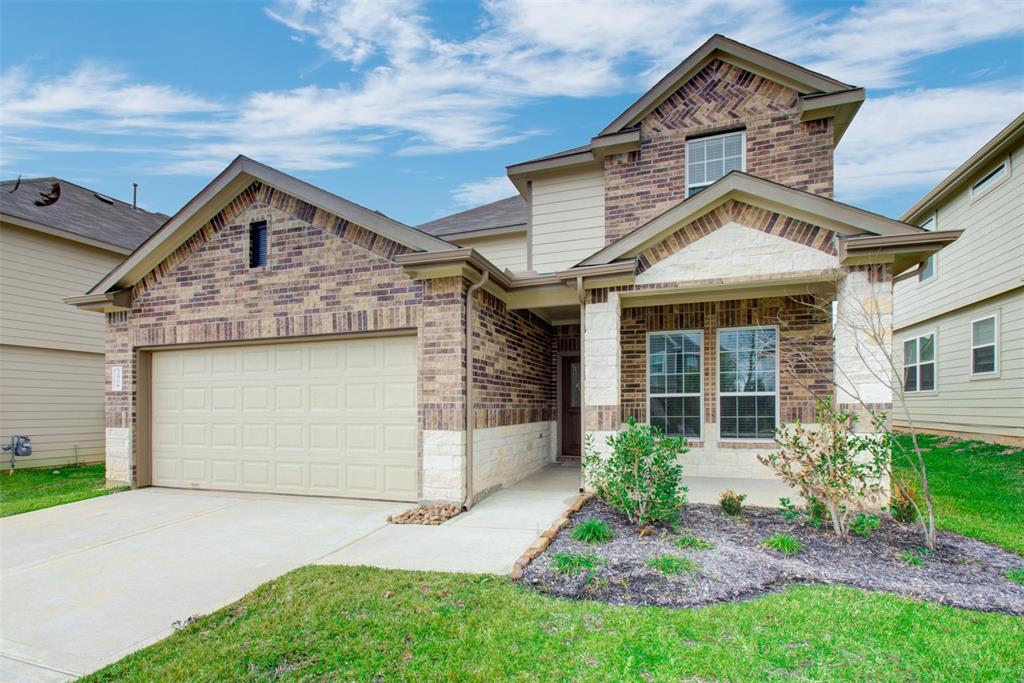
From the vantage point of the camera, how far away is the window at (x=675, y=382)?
9.14m

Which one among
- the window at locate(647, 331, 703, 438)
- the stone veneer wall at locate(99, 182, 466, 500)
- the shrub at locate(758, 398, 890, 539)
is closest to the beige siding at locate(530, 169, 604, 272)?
the window at locate(647, 331, 703, 438)

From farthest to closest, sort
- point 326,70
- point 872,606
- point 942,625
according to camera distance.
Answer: point 326,70
point 872,606
point 942,625

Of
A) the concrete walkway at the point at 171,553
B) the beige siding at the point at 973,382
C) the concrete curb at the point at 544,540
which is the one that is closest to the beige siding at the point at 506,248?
the concrete walkway at the point at 171,553

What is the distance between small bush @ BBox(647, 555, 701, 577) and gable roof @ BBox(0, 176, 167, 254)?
1358 centimetres

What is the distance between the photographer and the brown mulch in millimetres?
6414

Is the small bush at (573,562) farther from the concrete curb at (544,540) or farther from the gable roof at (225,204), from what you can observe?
the gable roof at (225,204)

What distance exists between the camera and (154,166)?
14.7 meters

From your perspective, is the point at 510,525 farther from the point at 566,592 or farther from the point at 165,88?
the point at 165,88

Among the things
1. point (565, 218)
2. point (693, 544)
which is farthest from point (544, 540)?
point (565, 218)

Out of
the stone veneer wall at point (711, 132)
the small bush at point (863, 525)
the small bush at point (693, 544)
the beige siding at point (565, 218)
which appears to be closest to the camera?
the small bush at point (693, 544)

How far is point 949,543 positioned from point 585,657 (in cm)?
425

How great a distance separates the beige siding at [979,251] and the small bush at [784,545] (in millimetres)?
9389

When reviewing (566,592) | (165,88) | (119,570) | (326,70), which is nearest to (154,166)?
(165,88)

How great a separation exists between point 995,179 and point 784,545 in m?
11.3
